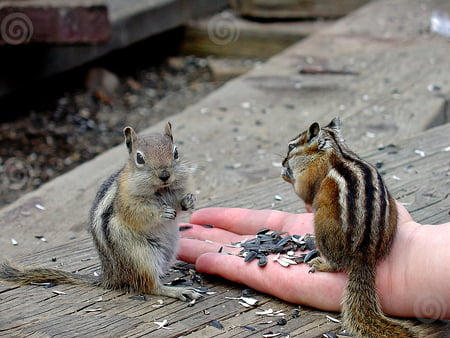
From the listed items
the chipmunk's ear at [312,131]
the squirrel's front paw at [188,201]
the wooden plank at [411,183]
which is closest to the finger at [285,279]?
the squirrel's front paw at [188,201]

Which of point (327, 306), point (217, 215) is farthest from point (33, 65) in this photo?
point (327, 306)

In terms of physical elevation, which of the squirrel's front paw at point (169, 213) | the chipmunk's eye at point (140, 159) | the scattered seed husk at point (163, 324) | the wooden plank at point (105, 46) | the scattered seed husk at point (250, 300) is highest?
the wooden plank at point (105, 46)

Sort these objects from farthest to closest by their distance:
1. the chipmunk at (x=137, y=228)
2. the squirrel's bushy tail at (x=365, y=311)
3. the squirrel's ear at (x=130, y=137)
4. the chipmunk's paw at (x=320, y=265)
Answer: the squirrel's ear at (x=130, y=137) < the chipmunk at (x=137, y=228) < the chipmunk's paw at (x=320, y=265) < the squirrel's bushy tail at (x=365, y=311)

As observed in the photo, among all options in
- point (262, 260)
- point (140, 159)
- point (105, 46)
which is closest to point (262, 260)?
point (262, 260)

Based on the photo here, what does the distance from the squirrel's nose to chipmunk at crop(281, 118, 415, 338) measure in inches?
21.8

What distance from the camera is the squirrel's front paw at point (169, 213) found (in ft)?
8.98

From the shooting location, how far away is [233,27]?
843cm

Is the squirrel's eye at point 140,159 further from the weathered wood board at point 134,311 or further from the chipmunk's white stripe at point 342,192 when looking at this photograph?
the chipmunk's white stripe at point 342,192

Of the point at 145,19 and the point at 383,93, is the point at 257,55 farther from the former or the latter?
the point at 383,93

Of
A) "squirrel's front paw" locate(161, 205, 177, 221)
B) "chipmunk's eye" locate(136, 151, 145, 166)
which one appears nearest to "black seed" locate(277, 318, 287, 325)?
"squirrel's front paw" locate(161, 205, 177, 221)

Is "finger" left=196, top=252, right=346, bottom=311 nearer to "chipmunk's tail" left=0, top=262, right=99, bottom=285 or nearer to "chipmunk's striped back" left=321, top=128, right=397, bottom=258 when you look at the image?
"chipmunk's striped back" left=321, top=128, right=397, bottom=258

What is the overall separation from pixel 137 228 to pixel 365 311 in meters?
0.91

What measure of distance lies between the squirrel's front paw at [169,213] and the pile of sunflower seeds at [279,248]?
0.92 feet

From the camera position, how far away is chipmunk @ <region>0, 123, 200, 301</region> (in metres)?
2.72
